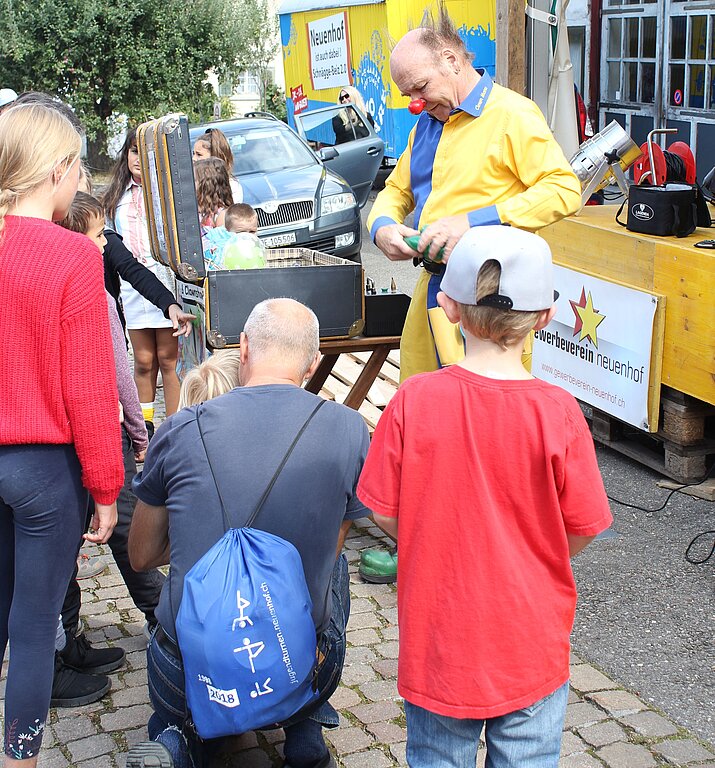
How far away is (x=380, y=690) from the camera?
3.39 metres

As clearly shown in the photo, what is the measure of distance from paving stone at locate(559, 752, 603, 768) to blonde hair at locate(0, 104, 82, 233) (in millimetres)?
2161

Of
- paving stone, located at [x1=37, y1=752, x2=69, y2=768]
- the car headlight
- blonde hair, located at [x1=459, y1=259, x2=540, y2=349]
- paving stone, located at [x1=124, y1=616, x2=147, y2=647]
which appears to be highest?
blonde hair, located at [x1=459, y1=259, x2=540, y2=349]

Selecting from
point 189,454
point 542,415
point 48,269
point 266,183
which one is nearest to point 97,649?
point 189,454

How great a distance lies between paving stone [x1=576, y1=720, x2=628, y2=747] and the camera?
120 inches

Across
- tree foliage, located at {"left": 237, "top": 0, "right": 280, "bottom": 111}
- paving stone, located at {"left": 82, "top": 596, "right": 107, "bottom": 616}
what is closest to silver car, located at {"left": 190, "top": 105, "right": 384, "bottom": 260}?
paving stone, located at {"left": 82, "top": 596, "right": 107, "bottom": 616}

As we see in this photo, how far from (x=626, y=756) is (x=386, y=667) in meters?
0.90

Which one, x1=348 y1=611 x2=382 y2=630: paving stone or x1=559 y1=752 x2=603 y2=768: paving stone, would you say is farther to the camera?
x1=348 y1=611 x2=382 y2=630: paving stone

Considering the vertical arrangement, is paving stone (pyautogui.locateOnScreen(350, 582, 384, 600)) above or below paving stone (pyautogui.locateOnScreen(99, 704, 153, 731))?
below

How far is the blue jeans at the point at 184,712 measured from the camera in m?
2.69

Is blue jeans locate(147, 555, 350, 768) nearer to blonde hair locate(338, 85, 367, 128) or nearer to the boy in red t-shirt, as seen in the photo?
the boy in red t-shirt

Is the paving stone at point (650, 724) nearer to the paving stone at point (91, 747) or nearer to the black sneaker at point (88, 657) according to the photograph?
the paving stone at point (91, 747)

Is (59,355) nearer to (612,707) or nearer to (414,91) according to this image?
(414,91)

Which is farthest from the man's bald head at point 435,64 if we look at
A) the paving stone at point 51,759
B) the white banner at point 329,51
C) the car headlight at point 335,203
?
the white banner at point 329,51

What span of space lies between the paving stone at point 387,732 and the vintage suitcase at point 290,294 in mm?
1598
